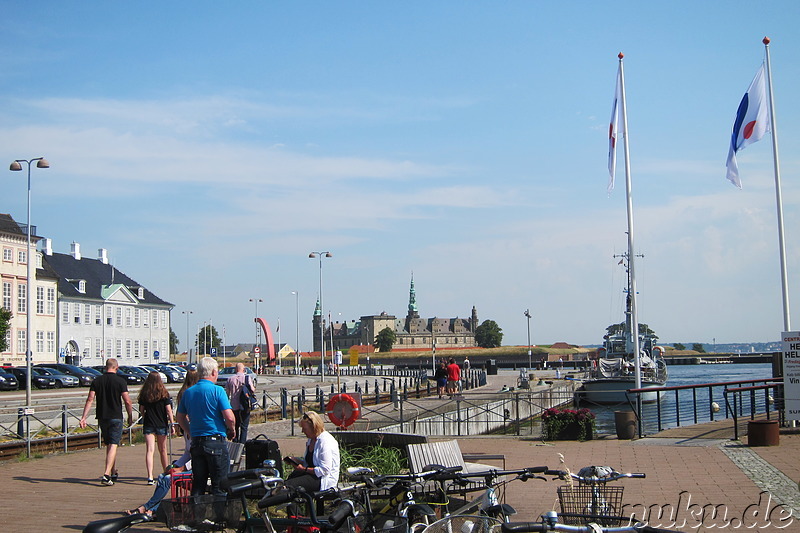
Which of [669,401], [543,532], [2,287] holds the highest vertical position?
[2,287]

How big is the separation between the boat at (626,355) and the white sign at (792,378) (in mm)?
4163

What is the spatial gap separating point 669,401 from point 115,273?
60178mm

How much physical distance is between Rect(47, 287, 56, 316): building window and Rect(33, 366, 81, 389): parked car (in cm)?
2144

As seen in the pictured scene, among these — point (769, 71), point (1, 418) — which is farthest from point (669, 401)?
point (1, 418)

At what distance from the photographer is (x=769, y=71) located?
848 inches

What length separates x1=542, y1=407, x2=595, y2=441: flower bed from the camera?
18.7m

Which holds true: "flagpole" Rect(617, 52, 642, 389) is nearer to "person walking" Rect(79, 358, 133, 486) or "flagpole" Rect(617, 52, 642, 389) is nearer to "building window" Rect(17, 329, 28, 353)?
"person walking" Rect(79, 358, 133, 486)

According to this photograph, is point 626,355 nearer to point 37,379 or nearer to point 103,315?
point 37,379

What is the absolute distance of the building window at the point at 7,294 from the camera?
222ft

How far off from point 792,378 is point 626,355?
1657 inches

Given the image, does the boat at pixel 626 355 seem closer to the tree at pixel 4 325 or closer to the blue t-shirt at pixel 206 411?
the blue t-shirt at pixel 206 411

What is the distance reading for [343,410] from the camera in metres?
15.2

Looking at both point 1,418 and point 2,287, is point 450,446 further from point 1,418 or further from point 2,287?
point 2,287

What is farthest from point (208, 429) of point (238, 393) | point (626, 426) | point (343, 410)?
point (626, 426)
